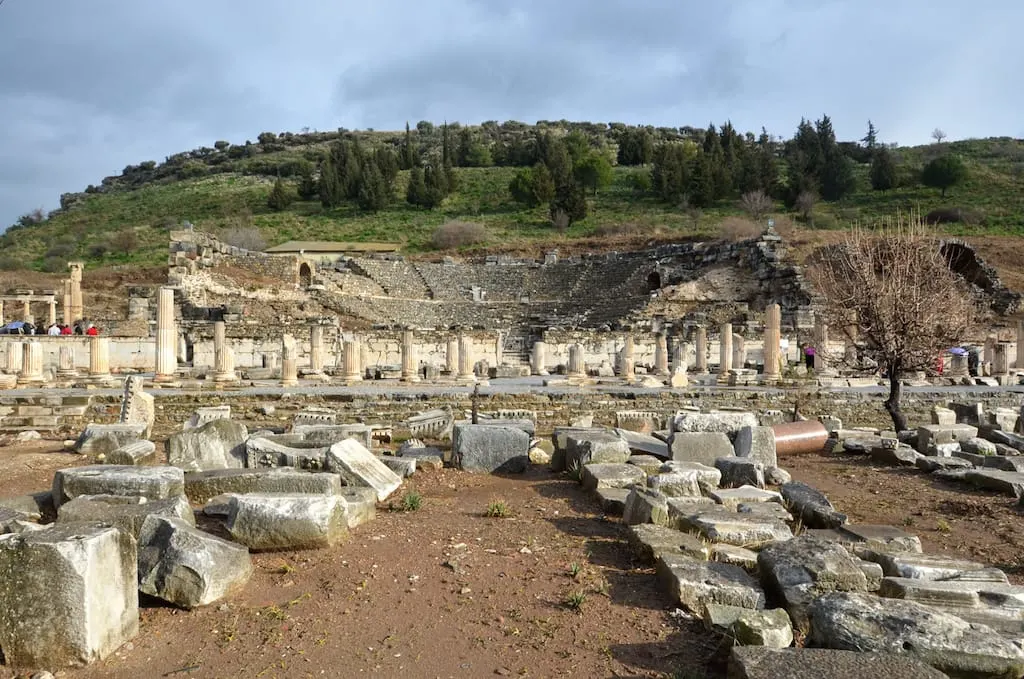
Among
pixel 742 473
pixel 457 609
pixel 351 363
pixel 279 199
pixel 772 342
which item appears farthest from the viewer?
pixel 279 199

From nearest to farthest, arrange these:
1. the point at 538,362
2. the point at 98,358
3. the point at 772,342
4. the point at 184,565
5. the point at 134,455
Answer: the point at 184,565 → the point at 134,455 → the point at 98,358 → the point at 772,342 → the point at 538,362

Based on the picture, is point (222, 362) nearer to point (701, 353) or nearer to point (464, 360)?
point (464, 360)

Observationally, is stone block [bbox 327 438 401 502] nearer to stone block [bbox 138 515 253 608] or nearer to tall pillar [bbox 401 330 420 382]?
stone block [bbox 138 515 253 608]

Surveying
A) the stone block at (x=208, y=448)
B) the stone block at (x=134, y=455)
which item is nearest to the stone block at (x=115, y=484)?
the stone block at (x=208, y=448)

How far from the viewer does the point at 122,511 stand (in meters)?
5.07

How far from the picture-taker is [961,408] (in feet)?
49.0

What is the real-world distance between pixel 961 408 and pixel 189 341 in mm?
24084

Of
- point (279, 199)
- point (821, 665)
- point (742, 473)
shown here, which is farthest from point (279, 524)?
point (279, 199)

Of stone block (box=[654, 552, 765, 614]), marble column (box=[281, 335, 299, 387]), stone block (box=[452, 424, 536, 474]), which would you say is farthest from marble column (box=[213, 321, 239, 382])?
stone block (box=[654, 552, 765, 614])

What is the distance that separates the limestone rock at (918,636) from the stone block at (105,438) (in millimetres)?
9228

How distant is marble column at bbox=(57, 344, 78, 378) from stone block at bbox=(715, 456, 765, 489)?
1892 cm

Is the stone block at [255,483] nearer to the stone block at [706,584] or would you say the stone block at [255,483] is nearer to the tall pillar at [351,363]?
the stone block at [706,584]

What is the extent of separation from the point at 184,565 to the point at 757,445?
281 inches

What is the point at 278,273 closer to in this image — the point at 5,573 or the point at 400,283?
Answer: the point at 400,283
